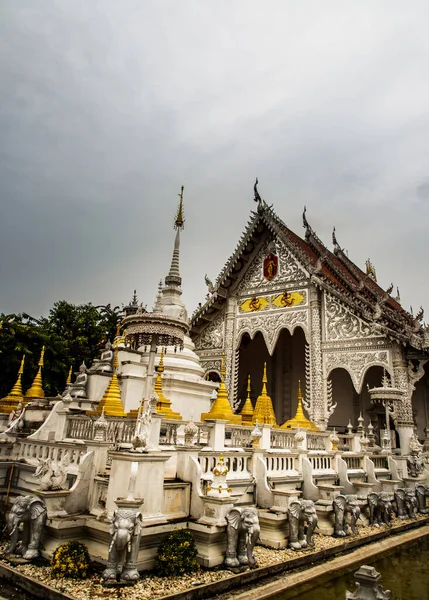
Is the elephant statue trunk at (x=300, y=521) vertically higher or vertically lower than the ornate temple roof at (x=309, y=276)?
lower

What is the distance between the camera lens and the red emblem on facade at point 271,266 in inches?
635

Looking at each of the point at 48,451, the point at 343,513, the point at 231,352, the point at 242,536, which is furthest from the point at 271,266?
the point at 242,536

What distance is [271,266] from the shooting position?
1625 cm

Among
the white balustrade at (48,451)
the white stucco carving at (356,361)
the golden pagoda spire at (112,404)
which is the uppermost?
the white stucco carving at (356,361)

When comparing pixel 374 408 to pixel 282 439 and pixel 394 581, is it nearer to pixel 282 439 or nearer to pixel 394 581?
pixel 282 439

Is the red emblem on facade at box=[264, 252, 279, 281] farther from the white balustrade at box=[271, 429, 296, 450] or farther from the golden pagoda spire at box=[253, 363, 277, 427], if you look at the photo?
the white balustrade at box=[271, 429, 296, 450]

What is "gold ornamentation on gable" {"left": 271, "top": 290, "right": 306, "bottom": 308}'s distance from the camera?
15.1 meters

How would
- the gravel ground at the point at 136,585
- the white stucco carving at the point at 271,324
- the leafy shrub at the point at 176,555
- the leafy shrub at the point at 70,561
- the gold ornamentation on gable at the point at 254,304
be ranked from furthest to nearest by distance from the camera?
the gold ornamentation on gable at the point at 254,304 < the white stucco carving at the point at 271,324 < the leafy shrub at the point at 176,555 < the leafy shrub at the point at 70,561 < the gravel ground at the point at 136,585

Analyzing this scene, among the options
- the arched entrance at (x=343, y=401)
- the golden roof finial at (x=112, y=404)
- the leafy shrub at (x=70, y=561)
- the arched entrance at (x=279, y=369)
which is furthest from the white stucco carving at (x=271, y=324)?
the leafy shrub at (x=70, y=561)

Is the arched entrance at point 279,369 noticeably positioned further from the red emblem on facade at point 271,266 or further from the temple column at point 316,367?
the temple column at point 316,367

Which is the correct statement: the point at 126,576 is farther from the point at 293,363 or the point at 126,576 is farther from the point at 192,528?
the point at 293,363

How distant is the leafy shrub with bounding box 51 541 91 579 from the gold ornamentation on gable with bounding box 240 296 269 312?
11.9 metres

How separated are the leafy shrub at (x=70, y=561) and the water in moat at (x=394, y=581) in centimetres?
188

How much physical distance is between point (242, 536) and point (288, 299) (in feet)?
35.4
